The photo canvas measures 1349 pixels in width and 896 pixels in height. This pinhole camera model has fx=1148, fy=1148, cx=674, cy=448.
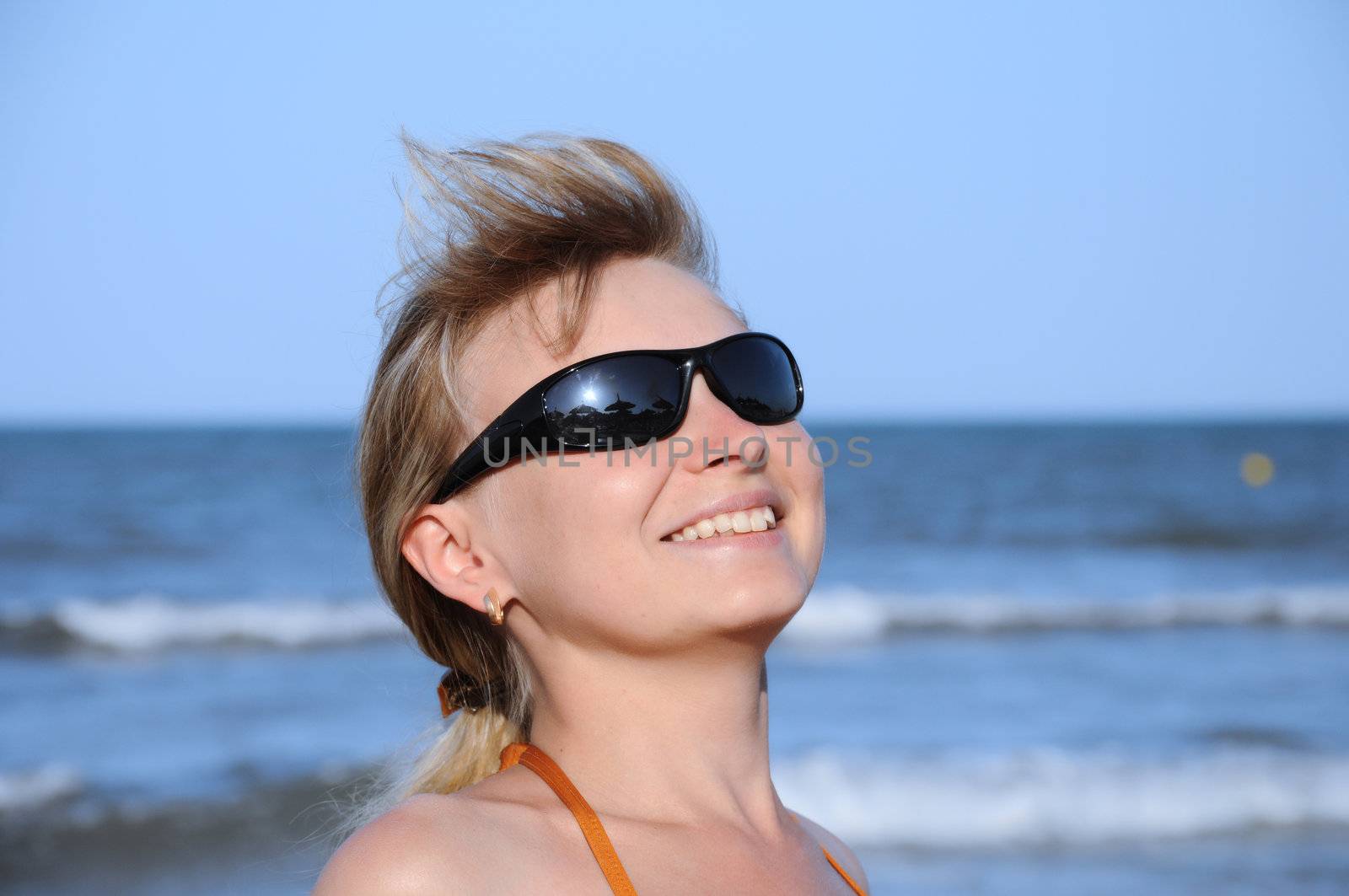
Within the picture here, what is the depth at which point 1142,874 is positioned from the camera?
5988 millimetres

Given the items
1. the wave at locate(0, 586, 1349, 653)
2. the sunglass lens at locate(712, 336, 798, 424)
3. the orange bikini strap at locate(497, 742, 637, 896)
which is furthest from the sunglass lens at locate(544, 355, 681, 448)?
the wave at locate(0, 586, 1349, 653)

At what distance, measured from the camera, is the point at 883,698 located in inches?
368

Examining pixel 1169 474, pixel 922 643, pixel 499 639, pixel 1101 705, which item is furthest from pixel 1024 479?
pixel 499 639

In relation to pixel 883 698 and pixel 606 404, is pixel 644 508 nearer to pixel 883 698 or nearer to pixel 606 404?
pixel 606 404

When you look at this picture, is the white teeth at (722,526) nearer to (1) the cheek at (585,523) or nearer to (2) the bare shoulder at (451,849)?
(1) the cheek at (585,523)

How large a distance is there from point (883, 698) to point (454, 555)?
7643mm

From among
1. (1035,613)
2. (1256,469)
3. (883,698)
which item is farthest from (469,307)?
(1256,469)

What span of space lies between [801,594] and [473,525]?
63 cm

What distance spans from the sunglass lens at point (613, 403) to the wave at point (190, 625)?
9.66 m

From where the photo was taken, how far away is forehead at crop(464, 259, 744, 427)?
211cm

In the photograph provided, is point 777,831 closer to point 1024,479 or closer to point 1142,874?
point 1142,874

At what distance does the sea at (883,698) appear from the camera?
628 centimetres

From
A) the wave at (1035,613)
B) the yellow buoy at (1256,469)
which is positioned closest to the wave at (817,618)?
the wave at (1035,613)

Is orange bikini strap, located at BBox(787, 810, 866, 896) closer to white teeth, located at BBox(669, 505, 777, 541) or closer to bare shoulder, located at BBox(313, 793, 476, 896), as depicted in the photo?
white teeth, located at BBox(669, 505, 777, 541)
